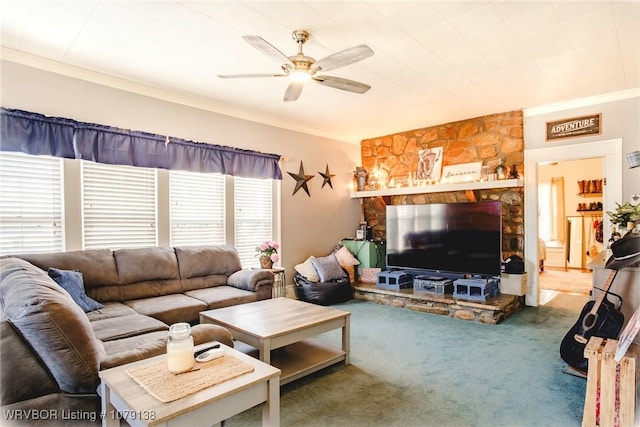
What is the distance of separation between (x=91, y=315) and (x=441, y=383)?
2814 mm

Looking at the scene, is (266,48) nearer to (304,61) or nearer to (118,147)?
(304,61)

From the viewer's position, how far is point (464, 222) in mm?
4789

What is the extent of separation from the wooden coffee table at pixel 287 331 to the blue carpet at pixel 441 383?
11cm

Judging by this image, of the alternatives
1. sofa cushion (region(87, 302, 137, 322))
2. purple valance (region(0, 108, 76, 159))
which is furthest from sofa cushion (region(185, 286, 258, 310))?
purple valance (region(0, 108, 76, 159))

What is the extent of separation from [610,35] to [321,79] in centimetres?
239

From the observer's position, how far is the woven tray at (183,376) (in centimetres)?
138

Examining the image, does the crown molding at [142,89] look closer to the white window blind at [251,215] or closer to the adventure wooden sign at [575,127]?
the white window blind at [251,215]

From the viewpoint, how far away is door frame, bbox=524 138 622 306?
164 inches

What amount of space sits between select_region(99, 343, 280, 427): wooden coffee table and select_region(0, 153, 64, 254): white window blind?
2.42m

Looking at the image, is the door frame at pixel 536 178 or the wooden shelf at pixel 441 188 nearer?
the door frame at pixel 536 178

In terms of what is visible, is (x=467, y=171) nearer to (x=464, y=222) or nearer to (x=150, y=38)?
(x=464, y=222)

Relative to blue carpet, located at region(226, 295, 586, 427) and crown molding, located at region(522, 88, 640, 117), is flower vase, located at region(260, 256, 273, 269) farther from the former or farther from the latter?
crown molding, located at region(522, 88, 640, 117)

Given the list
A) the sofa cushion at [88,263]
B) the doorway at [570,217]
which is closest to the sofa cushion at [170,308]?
the sofa cushion at [88,263]

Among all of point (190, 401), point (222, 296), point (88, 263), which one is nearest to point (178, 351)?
point (190, 401)
